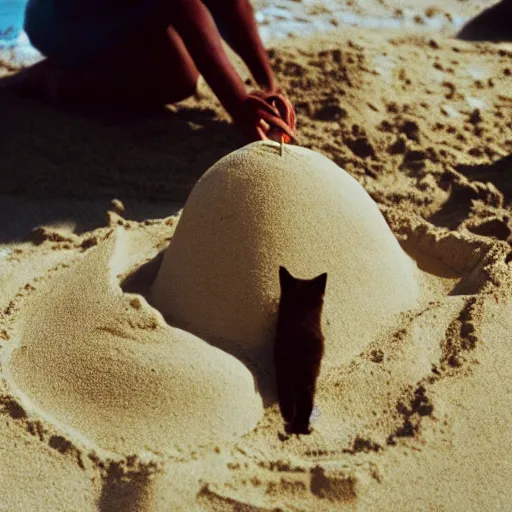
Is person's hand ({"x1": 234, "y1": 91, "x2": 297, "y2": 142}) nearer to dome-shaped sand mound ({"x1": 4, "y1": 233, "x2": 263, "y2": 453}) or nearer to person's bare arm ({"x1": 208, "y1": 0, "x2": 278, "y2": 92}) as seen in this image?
person's bare arm ({"x1": 208, "y1": 0, "x2": 278, "y2": 92})

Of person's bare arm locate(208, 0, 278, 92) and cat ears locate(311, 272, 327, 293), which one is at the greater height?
person's bare arm locate(208, 0, 278, 92)

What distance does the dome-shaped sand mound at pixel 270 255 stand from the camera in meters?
1.75

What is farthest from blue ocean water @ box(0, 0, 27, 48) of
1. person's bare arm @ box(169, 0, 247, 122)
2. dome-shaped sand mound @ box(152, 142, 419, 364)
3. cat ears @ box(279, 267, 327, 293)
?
cat ears @ box(279, 267, 327, 293)

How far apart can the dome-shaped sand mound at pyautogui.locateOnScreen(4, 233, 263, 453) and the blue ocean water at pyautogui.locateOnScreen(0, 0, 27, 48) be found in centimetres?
238

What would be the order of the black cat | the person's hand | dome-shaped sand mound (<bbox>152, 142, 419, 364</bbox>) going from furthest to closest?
1. the person's hand
2. dome-shaped sand mound (<bbox>152, 142, 419, 364</bbox>)
3. the black cat

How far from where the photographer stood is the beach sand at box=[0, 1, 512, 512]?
1463 millimetres

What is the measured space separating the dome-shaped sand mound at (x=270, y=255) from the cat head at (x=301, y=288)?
42mm

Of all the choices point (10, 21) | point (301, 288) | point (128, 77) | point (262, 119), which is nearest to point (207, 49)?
point (262, 119)

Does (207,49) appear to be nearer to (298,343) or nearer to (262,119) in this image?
(262,119)

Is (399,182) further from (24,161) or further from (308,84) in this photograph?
(24,161)

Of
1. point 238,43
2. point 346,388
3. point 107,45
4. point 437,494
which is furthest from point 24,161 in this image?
point 437,494

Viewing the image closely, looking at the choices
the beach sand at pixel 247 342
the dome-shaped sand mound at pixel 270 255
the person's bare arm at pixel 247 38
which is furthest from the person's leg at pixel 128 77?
the dome-shaped sand mound at pixel 270 255

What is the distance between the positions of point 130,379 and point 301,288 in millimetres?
419

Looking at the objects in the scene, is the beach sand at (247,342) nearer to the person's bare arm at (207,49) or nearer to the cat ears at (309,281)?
the cat ears at (309,281)
